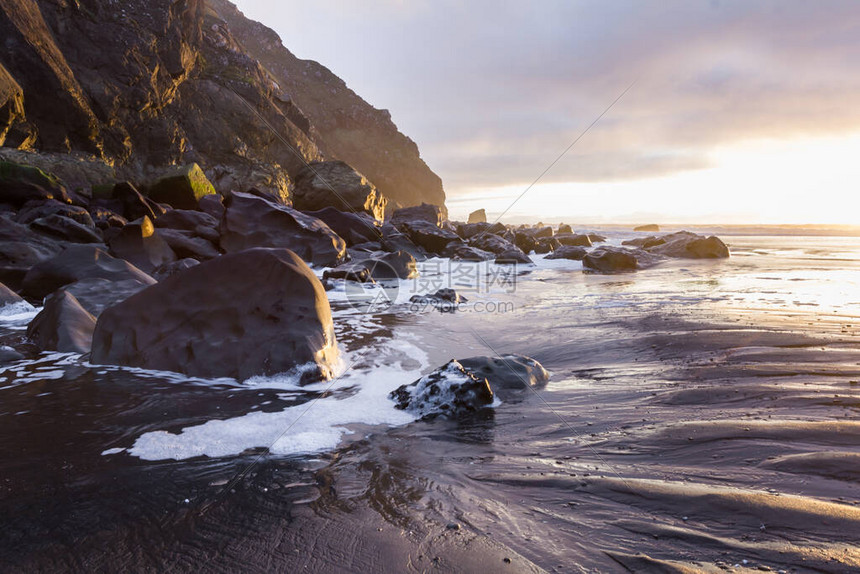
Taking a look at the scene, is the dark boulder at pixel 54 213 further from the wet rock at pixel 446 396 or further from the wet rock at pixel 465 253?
the wet rock at pixel 465 253

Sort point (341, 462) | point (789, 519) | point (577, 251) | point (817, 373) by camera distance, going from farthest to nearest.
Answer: point (577, 251) → point (817, 373) → point (341, 462) → point (789, 519)

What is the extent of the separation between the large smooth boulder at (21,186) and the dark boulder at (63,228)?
362cm

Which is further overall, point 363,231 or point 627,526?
point 363,231

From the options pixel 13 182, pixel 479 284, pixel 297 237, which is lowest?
pixel 479 284

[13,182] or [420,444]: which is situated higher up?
[13,182]

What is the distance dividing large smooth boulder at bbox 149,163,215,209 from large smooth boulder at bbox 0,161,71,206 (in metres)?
3.57

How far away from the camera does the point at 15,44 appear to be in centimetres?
1773

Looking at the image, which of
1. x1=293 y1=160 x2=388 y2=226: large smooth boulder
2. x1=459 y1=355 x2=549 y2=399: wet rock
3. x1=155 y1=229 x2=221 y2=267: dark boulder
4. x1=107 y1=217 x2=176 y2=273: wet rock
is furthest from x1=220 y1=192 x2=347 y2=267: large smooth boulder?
x1=293 y1=160 x2=388 y2=226: large smooth boulder

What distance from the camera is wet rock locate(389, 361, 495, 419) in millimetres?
3277

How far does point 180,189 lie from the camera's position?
52.4 ft

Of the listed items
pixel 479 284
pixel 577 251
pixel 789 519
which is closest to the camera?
pixel 789 519

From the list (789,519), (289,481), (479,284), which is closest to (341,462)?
(289,481)

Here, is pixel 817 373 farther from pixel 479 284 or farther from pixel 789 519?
pixel 479 284

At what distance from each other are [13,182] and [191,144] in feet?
67.5
